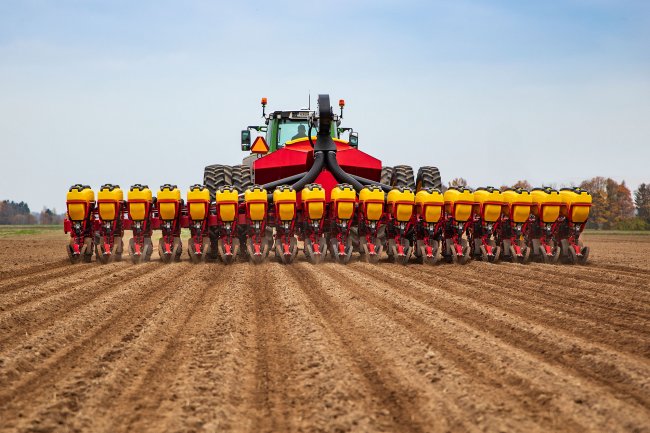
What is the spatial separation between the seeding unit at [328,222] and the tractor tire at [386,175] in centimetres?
306

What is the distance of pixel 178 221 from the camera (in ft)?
39.7

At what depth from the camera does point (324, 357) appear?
4539 mm

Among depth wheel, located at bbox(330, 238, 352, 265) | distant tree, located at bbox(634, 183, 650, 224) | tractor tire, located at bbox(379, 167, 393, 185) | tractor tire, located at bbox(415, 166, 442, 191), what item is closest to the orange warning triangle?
tractor tire, located at bbox(379, 167, 393, 185)

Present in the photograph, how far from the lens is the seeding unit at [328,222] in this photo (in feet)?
38.4

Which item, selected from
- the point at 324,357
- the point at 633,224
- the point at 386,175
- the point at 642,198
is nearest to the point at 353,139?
the point at 386,175

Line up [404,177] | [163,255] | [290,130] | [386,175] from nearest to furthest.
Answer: [163,255], [404,177], [290,130], [386,175]

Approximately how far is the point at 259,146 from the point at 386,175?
3.18 metres

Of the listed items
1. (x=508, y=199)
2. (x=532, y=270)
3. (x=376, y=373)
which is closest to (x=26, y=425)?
(x=376, y=373)

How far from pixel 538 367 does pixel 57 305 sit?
5.08 meters

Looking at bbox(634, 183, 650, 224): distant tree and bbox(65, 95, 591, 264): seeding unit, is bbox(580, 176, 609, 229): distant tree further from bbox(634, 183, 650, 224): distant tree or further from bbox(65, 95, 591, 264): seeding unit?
bbox(65, 95, 591, 264): seeding unit

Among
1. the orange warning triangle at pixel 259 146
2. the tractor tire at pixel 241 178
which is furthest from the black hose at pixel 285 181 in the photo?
the orange warning triangle at pixel 259 146

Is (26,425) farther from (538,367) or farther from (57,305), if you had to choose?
(57,305)

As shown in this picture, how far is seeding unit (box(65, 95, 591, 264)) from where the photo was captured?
38.4 ft

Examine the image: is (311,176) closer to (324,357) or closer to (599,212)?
(324,357)
